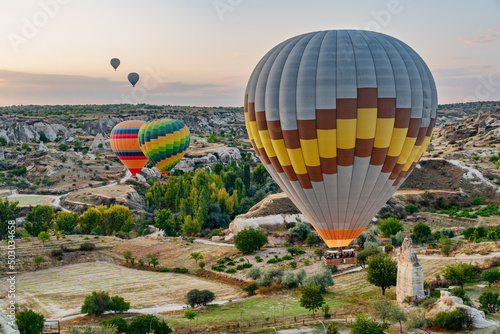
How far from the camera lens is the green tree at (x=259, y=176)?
81.1m

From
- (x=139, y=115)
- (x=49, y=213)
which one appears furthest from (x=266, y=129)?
(x=139, y=115)

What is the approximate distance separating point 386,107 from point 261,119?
222 inches

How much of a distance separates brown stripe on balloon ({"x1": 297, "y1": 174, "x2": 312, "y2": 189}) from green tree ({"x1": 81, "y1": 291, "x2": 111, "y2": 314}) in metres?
14.6

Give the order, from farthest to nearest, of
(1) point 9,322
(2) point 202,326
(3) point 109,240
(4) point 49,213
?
(4) point 49,213
(3) point 109,240
(2) point 202,326
(1) point 9,322

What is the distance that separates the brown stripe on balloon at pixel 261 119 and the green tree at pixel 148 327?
10976 mm

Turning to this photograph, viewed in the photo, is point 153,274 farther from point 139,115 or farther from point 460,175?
point 139,115

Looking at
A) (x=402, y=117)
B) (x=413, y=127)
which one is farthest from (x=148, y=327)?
(x=413, y=127)

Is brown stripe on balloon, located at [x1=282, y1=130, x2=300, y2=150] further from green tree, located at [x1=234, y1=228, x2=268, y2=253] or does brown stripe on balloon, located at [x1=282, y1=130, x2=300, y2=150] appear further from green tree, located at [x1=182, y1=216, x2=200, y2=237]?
green tree, located at [x1=182, y1=216, x2=200, y2=237]

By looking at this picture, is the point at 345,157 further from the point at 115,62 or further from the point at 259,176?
the point at 115,62

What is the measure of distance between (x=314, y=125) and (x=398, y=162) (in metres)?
4.68

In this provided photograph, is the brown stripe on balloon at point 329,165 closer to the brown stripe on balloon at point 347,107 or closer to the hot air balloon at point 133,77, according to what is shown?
the brown stripe on balloon at point 347,107

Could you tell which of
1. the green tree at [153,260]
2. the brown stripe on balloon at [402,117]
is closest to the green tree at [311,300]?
the brown stripe on balloon at [402,117]

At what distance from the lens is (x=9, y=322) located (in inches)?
752

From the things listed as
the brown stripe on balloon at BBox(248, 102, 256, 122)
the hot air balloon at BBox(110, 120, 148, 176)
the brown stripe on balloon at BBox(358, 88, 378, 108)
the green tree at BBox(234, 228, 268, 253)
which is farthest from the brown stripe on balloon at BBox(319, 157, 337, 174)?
the hot air balloon at BBox(110, 120, 148, 176)
